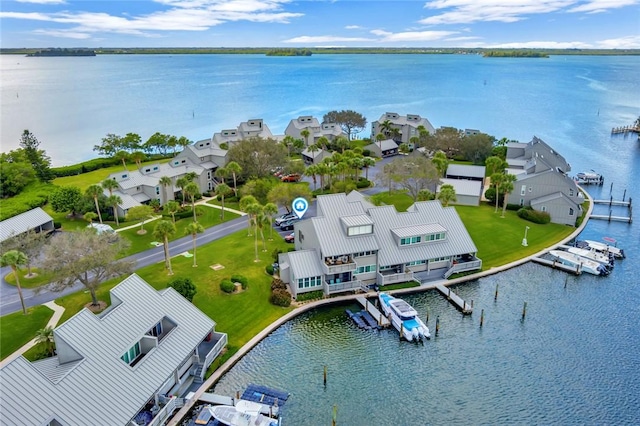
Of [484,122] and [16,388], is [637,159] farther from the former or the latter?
[16,388]

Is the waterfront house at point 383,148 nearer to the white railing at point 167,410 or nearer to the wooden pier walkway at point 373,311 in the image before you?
the wooden pier walkway at point 373,311

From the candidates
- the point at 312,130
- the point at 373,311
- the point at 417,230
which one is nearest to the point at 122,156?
the point at 312,130

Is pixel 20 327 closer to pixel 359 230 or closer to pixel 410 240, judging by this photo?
pixel 359 230

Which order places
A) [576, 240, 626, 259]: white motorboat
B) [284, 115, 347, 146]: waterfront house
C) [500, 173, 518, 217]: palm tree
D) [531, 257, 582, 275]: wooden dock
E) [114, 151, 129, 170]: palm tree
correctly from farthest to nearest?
1. [284, 115, 347, 146]: waterfront house
2. [114, 151, 129, 170]: palm tree
3. [500, 173, 518, 217]: palm tree
4. [576, 240, 626, 259]: white motorboat
5. [531, 257, 582, 275]: wooden dock

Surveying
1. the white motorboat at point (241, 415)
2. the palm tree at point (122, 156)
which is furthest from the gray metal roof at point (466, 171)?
the palm tree at point (122, 156)

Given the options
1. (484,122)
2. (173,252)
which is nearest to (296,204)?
(173,252)

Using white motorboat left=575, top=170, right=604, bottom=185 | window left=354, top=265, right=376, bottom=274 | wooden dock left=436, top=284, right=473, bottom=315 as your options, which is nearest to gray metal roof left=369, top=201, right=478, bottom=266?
window left=354, top=265, right=376, bottom=274

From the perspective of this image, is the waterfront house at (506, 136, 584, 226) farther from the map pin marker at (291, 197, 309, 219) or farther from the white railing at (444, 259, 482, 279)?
the map pin marker at (291, 197, 309, 219)
